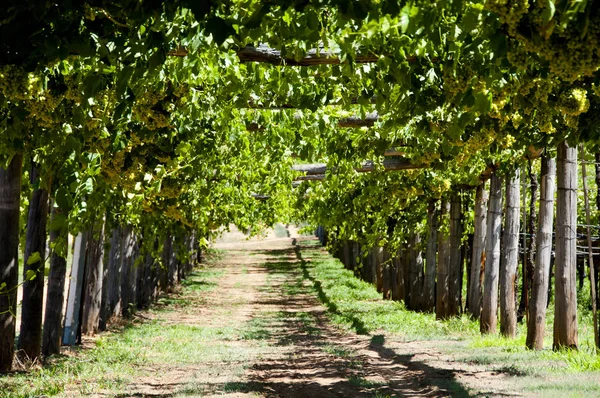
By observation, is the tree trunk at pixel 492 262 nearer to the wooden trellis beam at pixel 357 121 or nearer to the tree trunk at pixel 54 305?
the wooden trellis beam at pixel 357 121

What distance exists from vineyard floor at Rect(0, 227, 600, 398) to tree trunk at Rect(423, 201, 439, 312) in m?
0.97

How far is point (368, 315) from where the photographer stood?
55.1 ft

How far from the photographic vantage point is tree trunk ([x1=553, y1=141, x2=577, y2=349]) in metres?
9.23

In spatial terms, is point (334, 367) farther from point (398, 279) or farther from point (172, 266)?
point (172, 266)

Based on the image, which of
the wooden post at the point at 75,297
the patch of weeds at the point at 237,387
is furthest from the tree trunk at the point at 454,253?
the patch of weeds at the point at 237,387

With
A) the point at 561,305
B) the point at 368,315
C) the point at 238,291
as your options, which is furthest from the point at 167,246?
the point at 561,305

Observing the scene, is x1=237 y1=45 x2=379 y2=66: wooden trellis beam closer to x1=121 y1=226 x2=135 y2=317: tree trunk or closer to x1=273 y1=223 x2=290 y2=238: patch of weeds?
x1=121 y1=226 x2=135 y2=317: tree trunk

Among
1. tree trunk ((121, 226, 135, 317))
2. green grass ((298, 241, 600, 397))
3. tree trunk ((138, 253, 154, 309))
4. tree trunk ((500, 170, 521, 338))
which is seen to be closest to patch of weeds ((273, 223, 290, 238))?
green grass ((298, 241, 600, 397))

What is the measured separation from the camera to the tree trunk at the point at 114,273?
15156 mm

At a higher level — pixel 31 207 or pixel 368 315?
pixel 31 207

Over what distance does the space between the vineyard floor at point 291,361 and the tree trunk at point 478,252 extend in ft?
1.58

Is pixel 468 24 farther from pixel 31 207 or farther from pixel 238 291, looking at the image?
pixel 238 291

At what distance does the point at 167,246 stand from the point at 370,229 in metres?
6.85

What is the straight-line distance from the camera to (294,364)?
34.4ft
